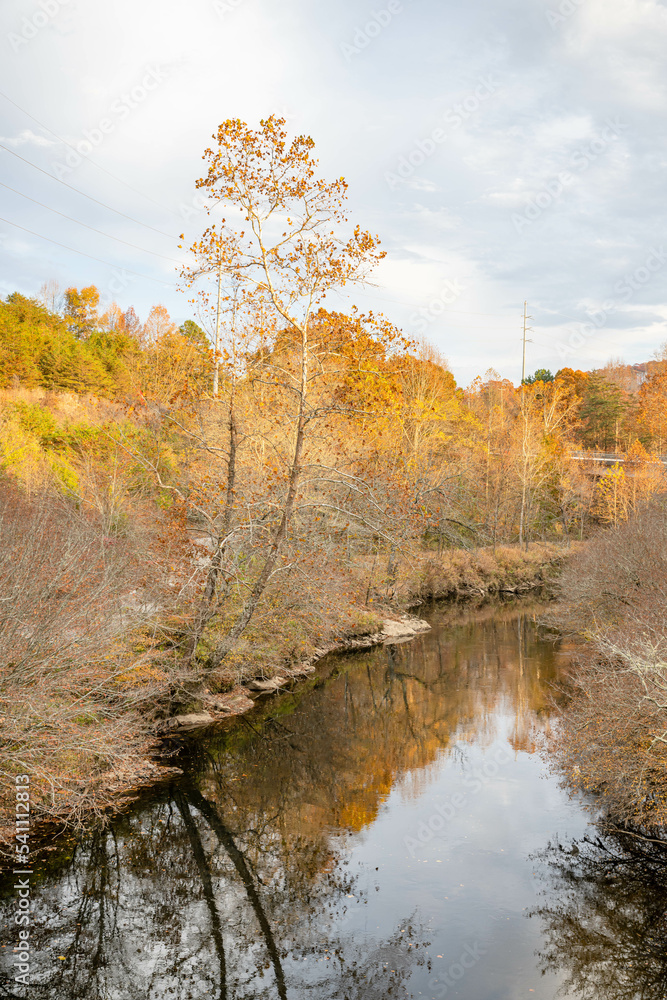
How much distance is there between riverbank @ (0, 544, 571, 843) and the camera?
10.0 meters

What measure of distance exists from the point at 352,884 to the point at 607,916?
11.0ft

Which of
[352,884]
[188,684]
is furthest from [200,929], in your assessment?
[188,684]

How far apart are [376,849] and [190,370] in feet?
35.5

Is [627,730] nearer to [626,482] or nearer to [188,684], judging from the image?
[188,684]

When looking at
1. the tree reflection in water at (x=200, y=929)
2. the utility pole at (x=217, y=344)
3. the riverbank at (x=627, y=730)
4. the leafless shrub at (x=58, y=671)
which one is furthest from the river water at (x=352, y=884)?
the utility pole at (x=217, y=344)

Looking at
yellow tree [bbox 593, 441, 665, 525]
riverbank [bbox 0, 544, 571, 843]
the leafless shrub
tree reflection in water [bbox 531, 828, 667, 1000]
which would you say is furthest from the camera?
yellow tree [bbox 593, 441, 665, 525]

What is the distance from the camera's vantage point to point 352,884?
9.83 m

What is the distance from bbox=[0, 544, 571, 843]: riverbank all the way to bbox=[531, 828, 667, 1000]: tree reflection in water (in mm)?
6553

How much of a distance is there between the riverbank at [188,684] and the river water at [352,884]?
27.4 inches

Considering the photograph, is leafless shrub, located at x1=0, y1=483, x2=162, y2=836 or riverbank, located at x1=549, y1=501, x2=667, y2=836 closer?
leafless shrub, located at x1=0, y1=483, x2=162, y2=836

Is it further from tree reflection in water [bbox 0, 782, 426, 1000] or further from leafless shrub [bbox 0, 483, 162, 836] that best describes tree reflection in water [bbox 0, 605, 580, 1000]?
leafless shrub [bbox 0, 483, 162, 836]

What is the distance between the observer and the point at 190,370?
16.3 metres

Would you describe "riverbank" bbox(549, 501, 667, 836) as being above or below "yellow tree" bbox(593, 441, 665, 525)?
below

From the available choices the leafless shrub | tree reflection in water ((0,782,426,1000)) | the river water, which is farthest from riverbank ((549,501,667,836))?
the leafless shrub
